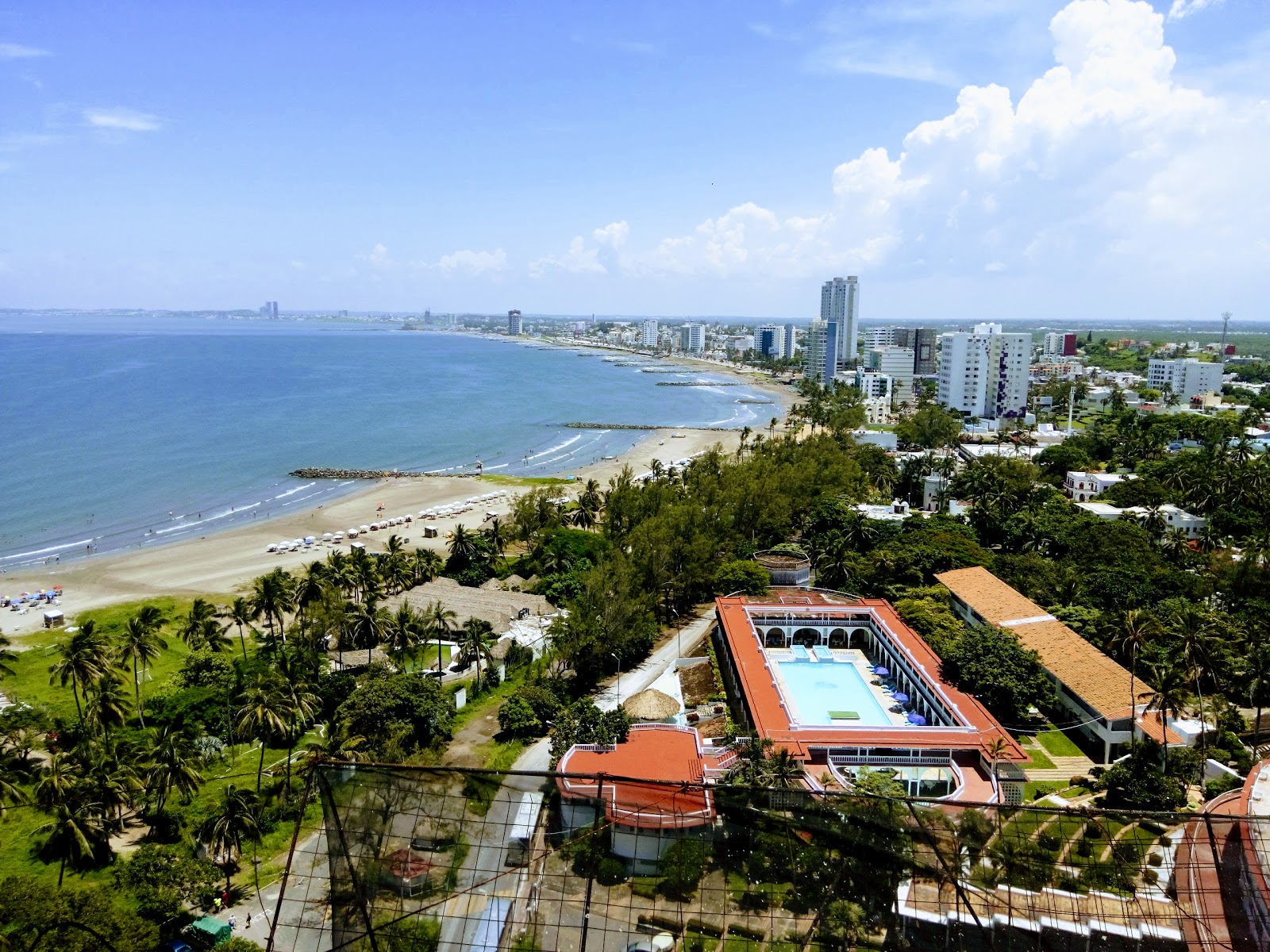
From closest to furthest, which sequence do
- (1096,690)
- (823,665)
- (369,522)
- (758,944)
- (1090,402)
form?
1. (758,944)
2. (1096,690)
3. (823,665)
4. (369,522)
5. (1090,402)

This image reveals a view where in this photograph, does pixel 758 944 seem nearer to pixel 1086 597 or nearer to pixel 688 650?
pixel 688 650

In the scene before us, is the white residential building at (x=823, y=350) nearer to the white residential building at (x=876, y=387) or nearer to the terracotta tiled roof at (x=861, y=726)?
the white residential building at (x=876, y=387)

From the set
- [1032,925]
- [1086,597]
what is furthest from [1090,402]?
[1032,925]

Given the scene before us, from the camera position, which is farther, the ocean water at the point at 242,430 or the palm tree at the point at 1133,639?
the ocean water at the point at 242,430

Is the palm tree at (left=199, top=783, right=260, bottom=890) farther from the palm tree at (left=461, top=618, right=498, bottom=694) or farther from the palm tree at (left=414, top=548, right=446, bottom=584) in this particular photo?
the palm tree at (left=414, top=548, right=446, bottom=584)

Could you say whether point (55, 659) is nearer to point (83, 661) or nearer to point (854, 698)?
point (83, 661)

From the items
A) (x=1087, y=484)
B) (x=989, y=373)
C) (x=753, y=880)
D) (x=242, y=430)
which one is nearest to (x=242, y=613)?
(x=753, y=880)

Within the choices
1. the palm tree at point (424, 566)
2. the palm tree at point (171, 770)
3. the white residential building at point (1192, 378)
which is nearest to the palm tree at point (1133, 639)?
the palm tree at point (171, 770)
